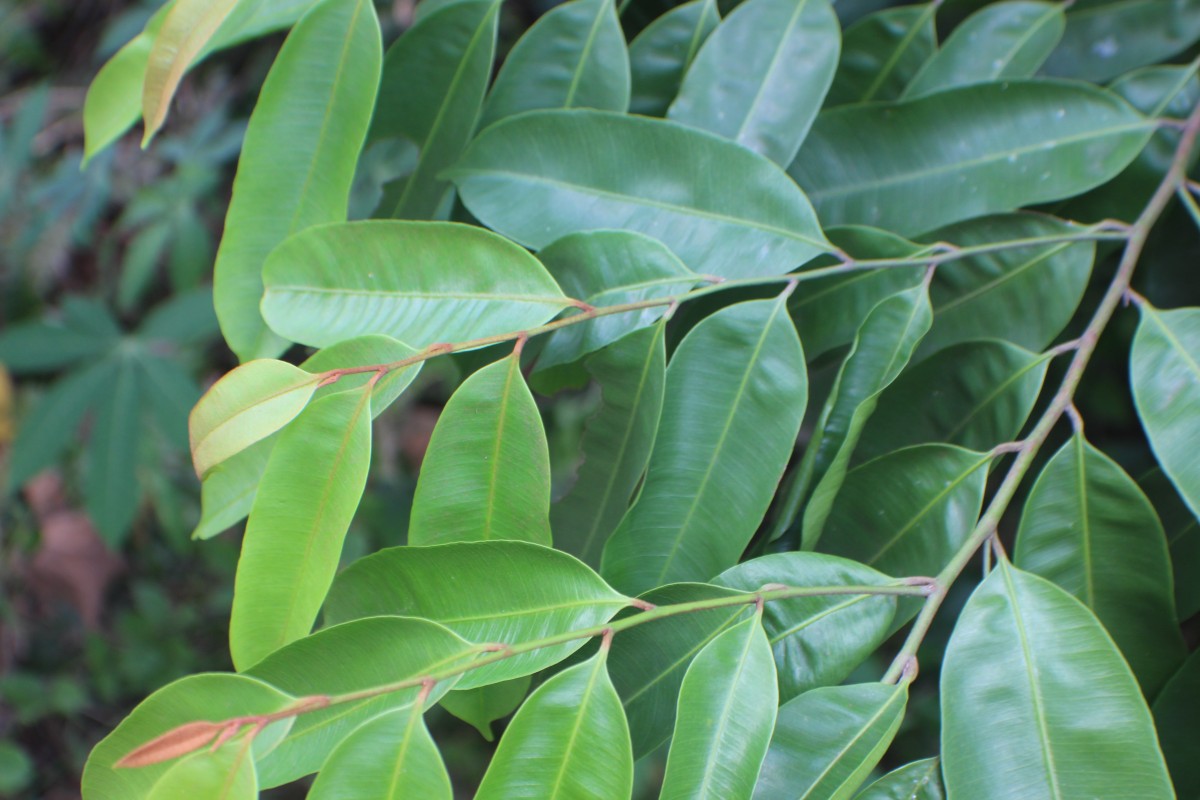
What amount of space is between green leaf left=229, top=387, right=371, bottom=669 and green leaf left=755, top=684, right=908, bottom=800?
204mm

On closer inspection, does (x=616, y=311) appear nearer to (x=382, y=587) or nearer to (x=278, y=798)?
(x=382, y=587)

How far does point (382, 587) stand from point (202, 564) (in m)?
1.82

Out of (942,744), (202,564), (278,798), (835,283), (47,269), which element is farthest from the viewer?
(202,564)

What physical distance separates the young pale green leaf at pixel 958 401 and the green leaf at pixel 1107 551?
4cm

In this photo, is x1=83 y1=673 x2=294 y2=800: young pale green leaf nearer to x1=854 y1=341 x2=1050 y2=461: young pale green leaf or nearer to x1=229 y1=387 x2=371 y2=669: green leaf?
x1=229 y1=387 x2=371 y2=669: green leaf

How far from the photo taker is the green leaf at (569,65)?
23.0 inches

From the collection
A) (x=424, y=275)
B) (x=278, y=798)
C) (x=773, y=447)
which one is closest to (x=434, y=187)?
(x=424, y=275)

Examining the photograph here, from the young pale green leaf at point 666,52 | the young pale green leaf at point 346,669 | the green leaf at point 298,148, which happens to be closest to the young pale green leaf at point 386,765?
the young pale green leaf at point 346,669

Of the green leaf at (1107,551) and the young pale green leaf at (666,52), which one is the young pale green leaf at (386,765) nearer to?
the green leaf at (1107,551)

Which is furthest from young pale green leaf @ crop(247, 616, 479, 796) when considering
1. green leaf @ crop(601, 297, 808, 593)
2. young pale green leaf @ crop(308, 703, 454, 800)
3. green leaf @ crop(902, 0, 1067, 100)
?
green leaf @ crop(902, 0, 1067, 100)

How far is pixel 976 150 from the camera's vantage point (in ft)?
1.84

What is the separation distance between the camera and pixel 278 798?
1.77m

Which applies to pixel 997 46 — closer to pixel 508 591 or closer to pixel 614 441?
pixel 614 441

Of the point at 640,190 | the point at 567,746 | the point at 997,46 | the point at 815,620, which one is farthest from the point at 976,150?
the point at 567,746
